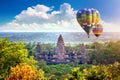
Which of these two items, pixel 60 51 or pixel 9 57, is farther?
pixel 60 51

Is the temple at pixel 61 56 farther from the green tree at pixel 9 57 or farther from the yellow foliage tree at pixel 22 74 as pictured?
the yellow foliage tree at pixel 22 74

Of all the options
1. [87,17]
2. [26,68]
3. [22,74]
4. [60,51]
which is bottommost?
[60,51]

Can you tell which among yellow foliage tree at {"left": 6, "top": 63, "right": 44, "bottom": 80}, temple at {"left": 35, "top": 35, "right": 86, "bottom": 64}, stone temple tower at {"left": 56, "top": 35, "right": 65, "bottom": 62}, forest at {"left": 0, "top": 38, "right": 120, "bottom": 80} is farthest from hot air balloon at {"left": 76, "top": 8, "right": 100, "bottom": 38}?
stone temple tower at {"left": 56, "top": 35, "right": 65, "bottom": 62}

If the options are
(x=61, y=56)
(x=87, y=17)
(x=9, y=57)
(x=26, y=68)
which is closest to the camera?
(x=26, y=68)

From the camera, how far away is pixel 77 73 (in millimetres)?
17641

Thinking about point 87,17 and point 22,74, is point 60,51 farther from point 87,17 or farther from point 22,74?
point 22,74

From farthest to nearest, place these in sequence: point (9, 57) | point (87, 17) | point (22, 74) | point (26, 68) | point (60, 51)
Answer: point (60, 51), point (87, 17), point (9, 57), point (26, 68), point (22, 74)

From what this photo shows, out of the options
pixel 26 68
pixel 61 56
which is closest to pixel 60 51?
pixel 61 56

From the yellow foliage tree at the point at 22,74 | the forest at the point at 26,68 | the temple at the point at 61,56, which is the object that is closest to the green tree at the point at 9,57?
the forest at the point at 26,68

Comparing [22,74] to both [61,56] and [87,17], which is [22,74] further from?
[61,56]

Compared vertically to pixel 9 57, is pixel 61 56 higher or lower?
lower

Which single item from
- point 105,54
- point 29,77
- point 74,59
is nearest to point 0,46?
point 29,77

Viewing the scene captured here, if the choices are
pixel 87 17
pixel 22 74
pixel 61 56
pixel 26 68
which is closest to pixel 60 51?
pixel 61 56

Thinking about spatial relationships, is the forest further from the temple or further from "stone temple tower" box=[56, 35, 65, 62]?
"stone temple tower" box=[56, 35, 65, 62]
